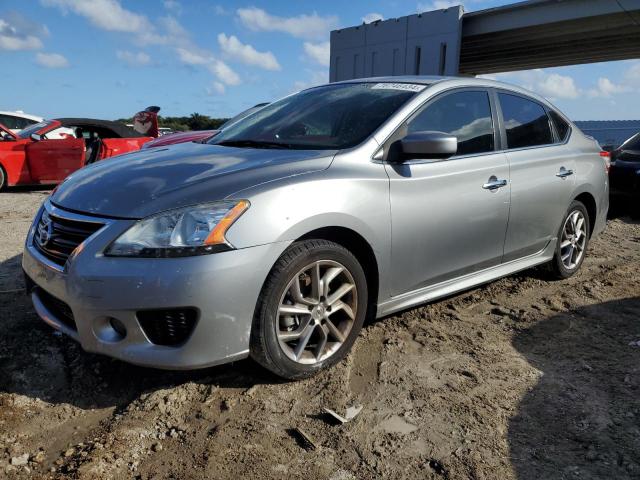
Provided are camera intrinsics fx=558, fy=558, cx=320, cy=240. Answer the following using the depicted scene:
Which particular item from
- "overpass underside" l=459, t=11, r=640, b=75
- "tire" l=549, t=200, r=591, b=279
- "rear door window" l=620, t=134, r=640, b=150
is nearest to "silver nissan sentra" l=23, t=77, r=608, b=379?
"tire" l=549, t=200, r=591, b=279

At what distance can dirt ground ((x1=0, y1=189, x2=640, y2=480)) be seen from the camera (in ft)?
7.28

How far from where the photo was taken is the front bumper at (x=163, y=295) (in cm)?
239

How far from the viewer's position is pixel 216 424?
2.50m

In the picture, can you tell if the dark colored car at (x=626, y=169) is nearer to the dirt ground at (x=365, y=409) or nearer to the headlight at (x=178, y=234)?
the dirt ground at (x=365, y=409)

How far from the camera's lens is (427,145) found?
3.02 m

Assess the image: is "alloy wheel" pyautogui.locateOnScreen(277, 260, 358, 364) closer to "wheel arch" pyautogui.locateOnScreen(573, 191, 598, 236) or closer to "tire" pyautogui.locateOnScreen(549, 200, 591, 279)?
"tire" pyautogui.locateOnScreen(549, 200, 591, 279)

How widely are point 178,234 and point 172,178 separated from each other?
0.45 m

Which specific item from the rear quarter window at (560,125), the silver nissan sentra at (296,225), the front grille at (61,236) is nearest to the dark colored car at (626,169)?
the rear quarter window at (560,125)

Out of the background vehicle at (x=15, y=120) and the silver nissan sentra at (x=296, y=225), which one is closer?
the silver nissan sentra at (x=296, y=225)

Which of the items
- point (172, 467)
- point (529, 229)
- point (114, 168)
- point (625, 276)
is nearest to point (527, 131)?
point (529, 229)

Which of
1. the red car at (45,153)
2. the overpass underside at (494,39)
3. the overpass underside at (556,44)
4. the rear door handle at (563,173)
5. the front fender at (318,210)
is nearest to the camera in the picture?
the front fender at (318,210)

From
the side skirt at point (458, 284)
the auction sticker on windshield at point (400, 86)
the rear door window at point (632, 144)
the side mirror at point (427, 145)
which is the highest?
the auction sticker on windshield at point (400, 86)

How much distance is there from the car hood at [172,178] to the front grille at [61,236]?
3.0 inches

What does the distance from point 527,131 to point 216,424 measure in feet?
10.5
